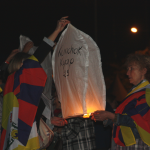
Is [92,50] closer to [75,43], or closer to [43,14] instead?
[75,43]

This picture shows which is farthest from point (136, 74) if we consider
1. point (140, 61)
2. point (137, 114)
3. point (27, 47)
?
point (27, 47)

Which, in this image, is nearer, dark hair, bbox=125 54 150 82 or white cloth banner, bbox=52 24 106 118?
white cloth banner, bbox=52 24 106 118

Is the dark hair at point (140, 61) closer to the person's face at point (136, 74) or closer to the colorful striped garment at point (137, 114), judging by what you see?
the person's face at point (136, 74)

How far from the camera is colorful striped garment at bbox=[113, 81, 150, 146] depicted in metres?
2.49

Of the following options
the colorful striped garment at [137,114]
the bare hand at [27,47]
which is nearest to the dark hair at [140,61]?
the colorful striped garment at [137,114]

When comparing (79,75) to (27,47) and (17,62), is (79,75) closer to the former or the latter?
(17,62)

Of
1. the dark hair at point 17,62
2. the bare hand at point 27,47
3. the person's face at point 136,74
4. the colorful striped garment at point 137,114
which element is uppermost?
the bare hand at point 27,47

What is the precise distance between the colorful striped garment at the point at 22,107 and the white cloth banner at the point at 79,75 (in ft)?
1.18

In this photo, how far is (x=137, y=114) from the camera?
2.53 meters

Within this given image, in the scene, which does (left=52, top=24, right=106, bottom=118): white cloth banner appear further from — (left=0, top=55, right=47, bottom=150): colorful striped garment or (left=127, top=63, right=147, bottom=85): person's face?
(left=127, top=63, right=147, bottom=85): person's face

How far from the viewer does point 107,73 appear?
13.2 metres

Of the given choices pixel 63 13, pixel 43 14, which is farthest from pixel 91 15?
pixel 43 14

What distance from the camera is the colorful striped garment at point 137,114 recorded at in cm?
249

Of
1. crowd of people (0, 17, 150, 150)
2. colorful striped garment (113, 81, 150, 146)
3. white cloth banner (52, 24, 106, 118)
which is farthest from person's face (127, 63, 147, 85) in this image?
white cloth banner (52, 24, 106, 118)
